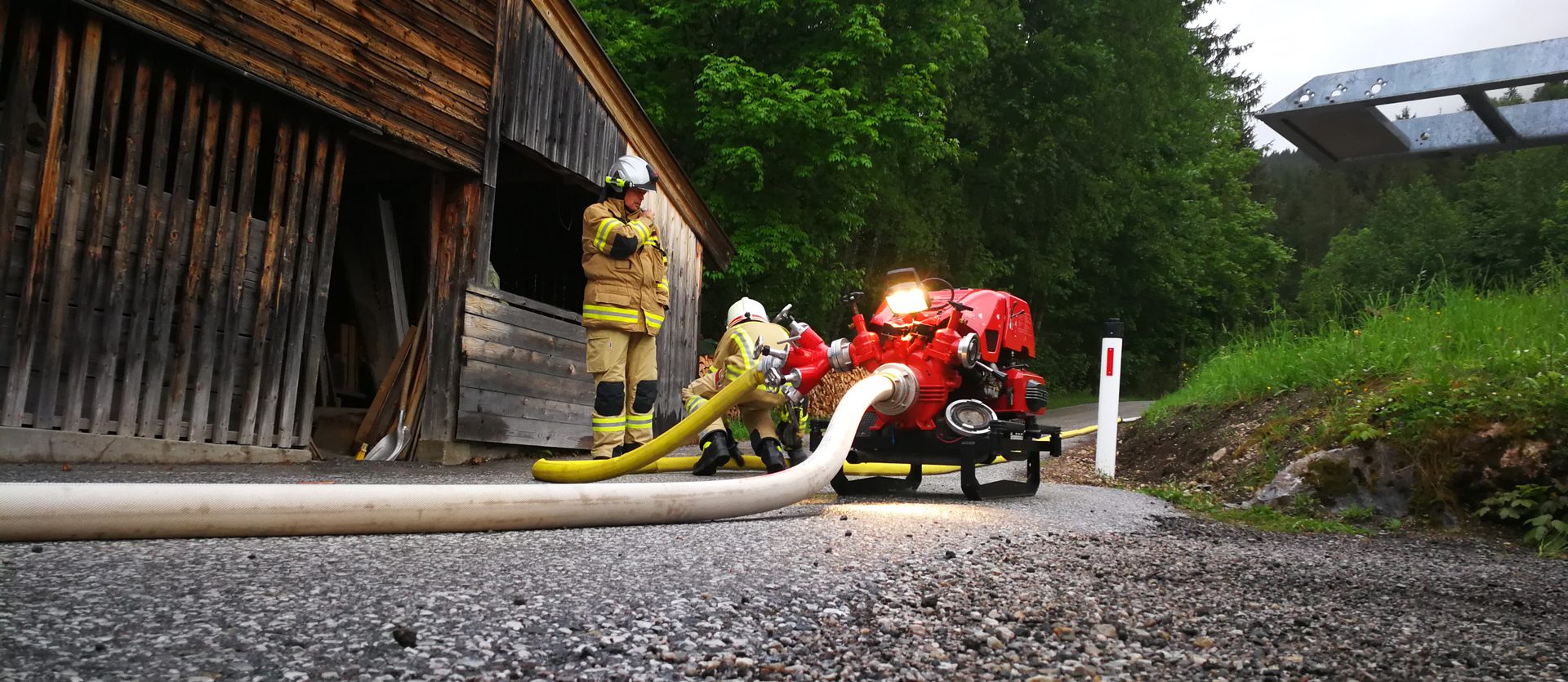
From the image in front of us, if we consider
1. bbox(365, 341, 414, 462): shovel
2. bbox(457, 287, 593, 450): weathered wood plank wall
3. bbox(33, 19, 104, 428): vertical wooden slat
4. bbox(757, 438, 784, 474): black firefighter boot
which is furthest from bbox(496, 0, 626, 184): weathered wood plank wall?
bbox(757, 438, 784, 474): black firefighter boot

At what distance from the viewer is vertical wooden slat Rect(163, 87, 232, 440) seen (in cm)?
601

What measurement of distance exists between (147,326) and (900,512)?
4577 millimetres

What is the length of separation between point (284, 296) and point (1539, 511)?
7545 millimetres

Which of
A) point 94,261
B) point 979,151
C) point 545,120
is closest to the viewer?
point 94,261

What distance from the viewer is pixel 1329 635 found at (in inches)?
94.6

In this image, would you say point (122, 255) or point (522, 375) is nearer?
point (122, 255)

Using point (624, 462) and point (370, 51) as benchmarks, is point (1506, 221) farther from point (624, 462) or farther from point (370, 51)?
point (370, 51)

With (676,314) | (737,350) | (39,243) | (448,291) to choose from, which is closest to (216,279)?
(39,243)

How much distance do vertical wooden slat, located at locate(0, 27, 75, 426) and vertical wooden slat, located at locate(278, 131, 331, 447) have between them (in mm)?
1643

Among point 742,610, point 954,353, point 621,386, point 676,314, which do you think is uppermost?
point 676,314

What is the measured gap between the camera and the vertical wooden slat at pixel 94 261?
5453 millimetres

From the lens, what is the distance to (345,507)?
9.17 feet

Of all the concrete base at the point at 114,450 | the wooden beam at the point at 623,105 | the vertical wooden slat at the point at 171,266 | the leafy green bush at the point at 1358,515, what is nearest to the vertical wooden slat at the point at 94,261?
the concrete base at the point at 114,450

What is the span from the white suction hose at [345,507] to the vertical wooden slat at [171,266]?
3809 millimetres
